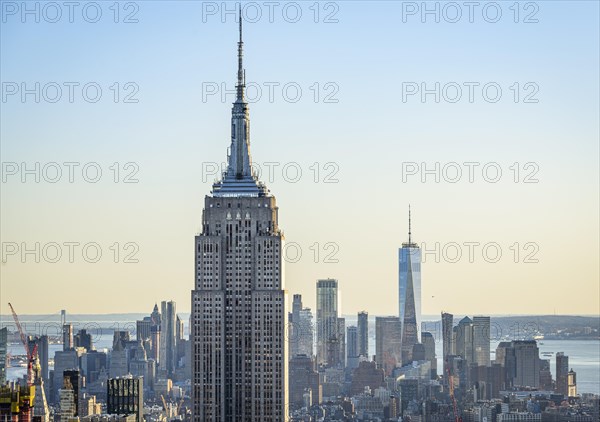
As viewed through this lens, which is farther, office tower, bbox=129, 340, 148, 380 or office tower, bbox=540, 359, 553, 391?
office tower, bbox=129, 340, 148, 380

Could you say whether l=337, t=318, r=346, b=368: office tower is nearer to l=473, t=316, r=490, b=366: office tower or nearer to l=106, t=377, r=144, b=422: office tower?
l=473, t=316, r=490, b=366: office tower

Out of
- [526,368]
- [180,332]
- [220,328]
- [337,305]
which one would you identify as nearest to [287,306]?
[220,328]

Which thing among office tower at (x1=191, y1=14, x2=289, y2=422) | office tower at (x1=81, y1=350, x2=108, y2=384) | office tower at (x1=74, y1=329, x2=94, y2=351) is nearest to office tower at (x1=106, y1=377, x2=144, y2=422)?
office tower at (x1=81, y1=350, x2=108, y2=384)

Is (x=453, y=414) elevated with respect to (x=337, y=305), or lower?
lower

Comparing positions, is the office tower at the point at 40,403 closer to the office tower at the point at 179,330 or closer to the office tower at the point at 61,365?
the office tower at the point at 61,365

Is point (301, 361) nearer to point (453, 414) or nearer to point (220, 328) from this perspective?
point (453, 414)

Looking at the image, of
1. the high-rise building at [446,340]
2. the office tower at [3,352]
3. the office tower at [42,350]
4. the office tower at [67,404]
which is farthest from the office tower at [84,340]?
the high-rise building at [446,340]
